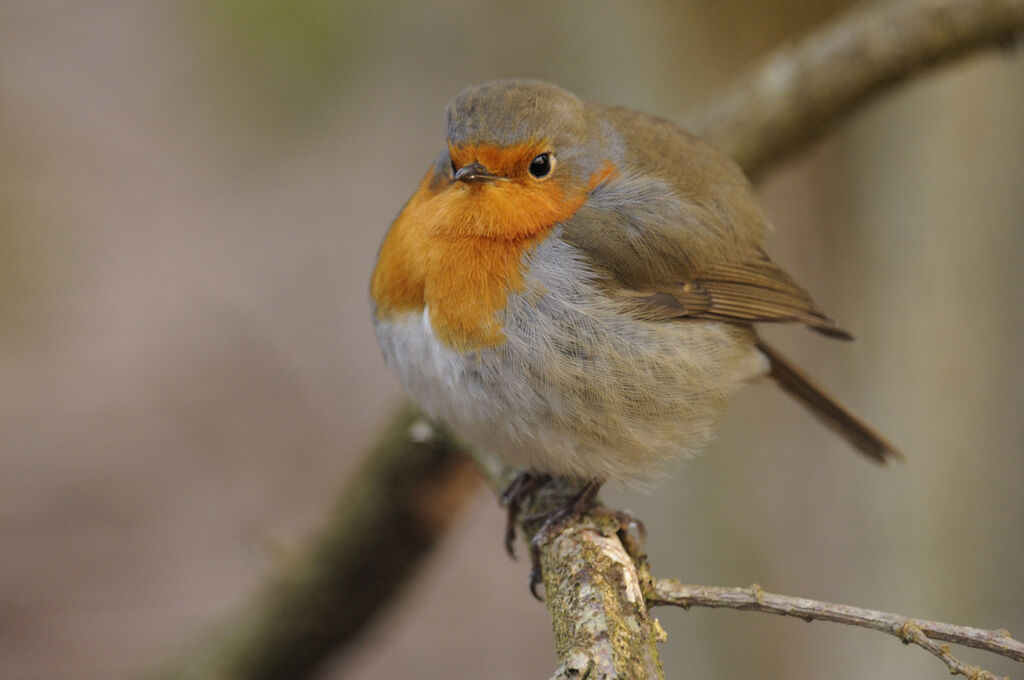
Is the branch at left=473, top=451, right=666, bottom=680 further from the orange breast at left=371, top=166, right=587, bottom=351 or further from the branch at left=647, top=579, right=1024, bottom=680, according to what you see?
the orange breast at left=371, top=166, right=587, bottom=351

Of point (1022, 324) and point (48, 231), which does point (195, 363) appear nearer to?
point (48, 231)

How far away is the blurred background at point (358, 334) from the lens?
3.95m

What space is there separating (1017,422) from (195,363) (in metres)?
4.61

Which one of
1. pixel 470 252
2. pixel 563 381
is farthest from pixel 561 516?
pixel 470 252

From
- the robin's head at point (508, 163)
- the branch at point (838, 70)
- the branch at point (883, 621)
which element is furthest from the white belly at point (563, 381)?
the branch at point (838, 70)

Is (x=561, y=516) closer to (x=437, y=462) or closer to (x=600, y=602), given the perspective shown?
(x=600, y=602)

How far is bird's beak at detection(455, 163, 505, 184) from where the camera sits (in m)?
2.41

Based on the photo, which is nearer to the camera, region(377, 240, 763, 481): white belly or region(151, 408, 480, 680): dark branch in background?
region(377, 240, 763, 481): white belly

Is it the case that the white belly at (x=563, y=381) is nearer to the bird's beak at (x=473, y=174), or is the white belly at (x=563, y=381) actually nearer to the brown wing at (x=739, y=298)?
the brown wing at (x=739, y=298)

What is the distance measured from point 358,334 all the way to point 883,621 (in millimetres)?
5380

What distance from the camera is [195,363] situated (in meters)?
6.31

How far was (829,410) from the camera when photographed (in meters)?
3.33

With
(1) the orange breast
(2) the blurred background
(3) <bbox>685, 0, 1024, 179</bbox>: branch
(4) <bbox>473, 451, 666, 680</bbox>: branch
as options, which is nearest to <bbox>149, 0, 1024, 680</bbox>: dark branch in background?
(3) <bbox>685, 0, 1024, 179</bbox>: branch

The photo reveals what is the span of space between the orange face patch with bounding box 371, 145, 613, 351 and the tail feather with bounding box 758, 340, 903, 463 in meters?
1.08
